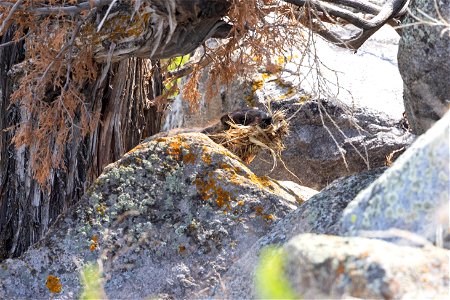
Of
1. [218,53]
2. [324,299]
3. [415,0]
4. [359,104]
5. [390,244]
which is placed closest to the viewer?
[324,299]

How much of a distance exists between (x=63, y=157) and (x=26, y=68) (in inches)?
30.5

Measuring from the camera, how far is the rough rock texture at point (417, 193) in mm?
2338

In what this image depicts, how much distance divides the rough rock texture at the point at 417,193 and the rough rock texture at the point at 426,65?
4.10 feet

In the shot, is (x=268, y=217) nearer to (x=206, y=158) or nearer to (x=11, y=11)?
(x=206, y=158)

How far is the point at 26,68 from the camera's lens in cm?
576

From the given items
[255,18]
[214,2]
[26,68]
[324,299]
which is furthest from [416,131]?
[26,68]

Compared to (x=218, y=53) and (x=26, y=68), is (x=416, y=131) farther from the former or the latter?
(x=26, y=68)

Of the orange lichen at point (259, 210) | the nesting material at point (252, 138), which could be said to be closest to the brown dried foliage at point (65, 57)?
the nesting material at point (252, 138)

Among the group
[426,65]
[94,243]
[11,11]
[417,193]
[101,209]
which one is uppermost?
[11,11]

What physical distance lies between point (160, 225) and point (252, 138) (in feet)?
4.93

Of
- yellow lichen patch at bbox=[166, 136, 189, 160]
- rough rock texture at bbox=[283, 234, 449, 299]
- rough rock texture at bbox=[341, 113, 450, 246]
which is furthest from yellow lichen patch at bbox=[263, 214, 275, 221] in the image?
rough rock texture at bbox=[283, 234, 449, 299]

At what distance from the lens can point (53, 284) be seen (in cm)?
383

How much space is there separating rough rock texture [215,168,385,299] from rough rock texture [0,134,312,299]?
0.91 feet

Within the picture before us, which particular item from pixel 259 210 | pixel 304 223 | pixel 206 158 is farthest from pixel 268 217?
pixel 304 223
